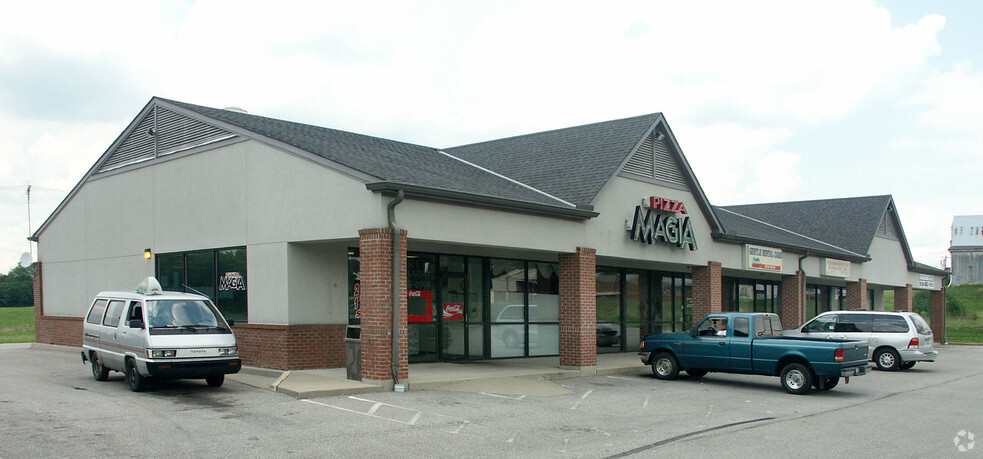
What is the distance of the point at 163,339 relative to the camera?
1410 centimetres

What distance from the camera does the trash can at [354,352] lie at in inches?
594

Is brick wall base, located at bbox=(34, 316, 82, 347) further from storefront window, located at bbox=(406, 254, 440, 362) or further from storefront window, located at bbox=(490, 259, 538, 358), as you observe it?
storefront window, located at bbox=(490, 259, 538, 358)

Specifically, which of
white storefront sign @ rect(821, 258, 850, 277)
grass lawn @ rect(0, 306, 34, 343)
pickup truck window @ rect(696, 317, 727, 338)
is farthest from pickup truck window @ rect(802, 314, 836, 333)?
grass lawn @ rect(0, 306, 34, 343)

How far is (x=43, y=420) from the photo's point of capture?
11.4 m

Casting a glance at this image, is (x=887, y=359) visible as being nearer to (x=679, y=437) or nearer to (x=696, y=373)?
(x=696, y=373)

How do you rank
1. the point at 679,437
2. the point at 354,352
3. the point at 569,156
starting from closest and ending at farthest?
1. the point at 679,437
2. the point at 354,352
3. the point at 569,156

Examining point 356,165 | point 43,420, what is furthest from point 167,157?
point 43,420

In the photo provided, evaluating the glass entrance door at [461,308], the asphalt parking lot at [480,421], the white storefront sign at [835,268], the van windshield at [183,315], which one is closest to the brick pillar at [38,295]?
the asphalt parking lot at [480,421]

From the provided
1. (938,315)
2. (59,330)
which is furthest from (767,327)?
(938,315)

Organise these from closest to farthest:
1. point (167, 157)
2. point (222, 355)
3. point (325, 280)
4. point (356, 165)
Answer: point (222, 355), point (356, 165), point (325, 280), point (167, 157)

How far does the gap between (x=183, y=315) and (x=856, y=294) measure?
2868 cm

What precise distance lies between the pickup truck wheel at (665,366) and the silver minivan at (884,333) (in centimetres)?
589

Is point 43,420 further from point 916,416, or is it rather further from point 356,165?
point 916,416

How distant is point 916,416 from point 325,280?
37.9 feet
